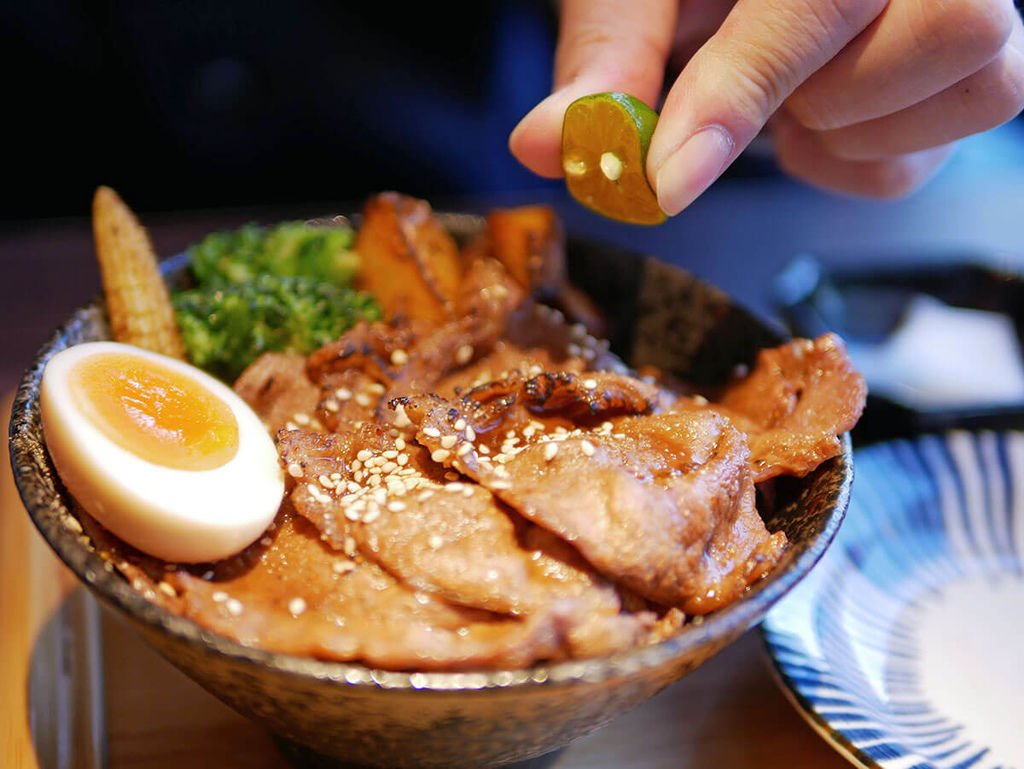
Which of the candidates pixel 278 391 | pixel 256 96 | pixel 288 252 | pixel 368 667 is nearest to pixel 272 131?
pixel 256 96

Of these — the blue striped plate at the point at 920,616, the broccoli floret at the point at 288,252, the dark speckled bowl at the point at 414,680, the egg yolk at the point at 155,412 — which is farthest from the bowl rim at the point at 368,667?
the broccoli floret at the point at 288,252

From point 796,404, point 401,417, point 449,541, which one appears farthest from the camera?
point 796,404

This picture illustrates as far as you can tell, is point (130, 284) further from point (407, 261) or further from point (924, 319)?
point (924, 319)

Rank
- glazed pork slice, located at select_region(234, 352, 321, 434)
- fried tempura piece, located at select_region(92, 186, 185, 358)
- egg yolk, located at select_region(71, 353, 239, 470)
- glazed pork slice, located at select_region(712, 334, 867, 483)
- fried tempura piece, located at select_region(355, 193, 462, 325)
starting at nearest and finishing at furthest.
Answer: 1. egg yolk, located at select_region(71, 353, 239, 470)
2. glazed pork slice, located at select_region(712, 334, 867, 483)
3. glazed pork slice, located at select_region(234, 352, 321, 434)
4. fried tempura piece, located at select_region(92, 186, 185, 358)
5. fried tempura piece, located at select_region(355, 193, 462, 325)

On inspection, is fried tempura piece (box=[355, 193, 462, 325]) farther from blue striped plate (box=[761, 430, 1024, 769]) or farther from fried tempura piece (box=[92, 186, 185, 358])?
blue striped plate (box=[761, 430, 1024, 769])

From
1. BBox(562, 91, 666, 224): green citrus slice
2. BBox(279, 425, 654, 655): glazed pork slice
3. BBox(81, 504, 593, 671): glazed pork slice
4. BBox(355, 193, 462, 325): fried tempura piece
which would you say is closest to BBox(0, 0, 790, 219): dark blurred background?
BBox(355, 193, 462, 325): fried tempura piece

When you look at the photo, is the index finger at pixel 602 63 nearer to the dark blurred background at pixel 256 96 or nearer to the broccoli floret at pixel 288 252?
the broccoli floret at pixel 288 252
